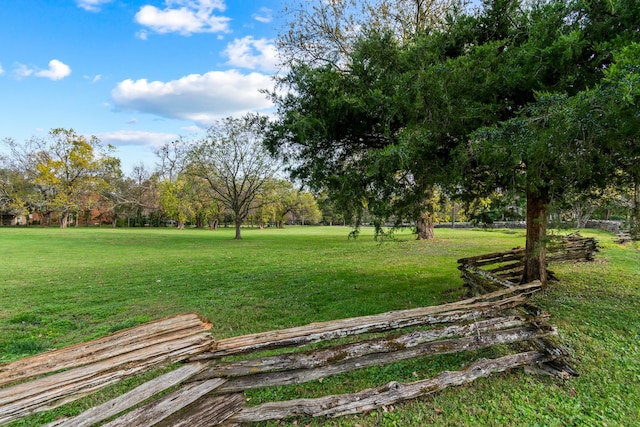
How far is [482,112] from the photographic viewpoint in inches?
165

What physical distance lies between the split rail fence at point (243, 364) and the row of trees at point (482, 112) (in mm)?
1920

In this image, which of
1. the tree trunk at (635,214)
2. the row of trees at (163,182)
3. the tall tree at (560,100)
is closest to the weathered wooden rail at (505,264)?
the tree trunk at (635,214)

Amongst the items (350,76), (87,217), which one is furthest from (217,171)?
(87,217)

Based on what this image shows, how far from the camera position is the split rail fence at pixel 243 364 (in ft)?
7.22

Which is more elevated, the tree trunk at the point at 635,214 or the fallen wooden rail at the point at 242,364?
the tree trunk at the point at 635,214

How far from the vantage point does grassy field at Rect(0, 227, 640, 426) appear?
3.10m

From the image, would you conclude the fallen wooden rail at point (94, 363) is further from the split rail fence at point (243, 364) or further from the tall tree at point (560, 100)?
the tall tree at point (560, 100)

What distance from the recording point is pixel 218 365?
2803 mm

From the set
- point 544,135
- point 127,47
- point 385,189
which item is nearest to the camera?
point 544,135

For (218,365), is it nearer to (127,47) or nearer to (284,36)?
(284,36)

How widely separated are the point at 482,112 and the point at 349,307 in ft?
14.1

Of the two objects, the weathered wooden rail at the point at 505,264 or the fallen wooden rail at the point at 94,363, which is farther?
the weathered wooden rail at the point at 505,264

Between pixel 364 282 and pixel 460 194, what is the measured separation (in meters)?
3.79

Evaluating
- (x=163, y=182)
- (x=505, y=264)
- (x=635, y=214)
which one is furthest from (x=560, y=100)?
(x=163, y=182)
